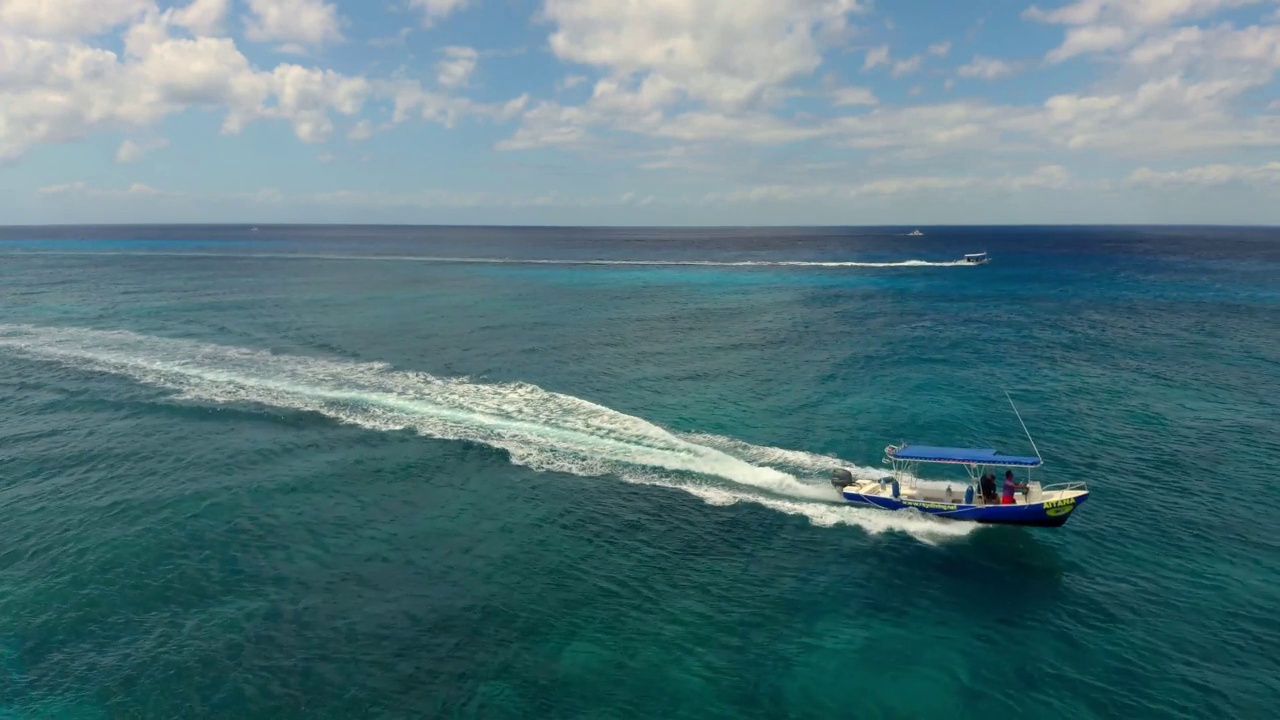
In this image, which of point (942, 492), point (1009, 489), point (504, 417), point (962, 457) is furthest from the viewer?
point (504, 417)

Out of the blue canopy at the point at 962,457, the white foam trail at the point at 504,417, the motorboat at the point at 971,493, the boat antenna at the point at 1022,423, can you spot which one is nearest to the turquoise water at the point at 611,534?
the white foam trail at the point at 504,417

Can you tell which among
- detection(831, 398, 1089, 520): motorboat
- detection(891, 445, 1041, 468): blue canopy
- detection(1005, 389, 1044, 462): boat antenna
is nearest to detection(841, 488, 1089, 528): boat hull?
detection(831, 398, 1089, 520): motorboat

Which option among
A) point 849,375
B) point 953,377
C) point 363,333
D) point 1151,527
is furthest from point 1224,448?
point 363,333

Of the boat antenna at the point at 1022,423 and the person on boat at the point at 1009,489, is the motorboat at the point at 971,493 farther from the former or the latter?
the boat antenna at the point at 1022,423

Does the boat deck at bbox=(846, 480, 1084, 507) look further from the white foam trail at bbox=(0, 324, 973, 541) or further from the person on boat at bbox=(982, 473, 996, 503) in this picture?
the white foam trail at bbox=(0, 324, 973, 541)

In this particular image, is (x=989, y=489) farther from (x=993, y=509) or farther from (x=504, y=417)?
Answer: (x=504, y=417)

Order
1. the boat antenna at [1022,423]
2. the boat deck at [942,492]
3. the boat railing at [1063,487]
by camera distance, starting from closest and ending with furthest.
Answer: the boat deck at [942,492] → the boat railing at [1063,487] → the boat antenna at [1022,423]

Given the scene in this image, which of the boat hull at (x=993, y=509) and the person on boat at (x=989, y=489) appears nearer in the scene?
the boat hull at (x=993, y=509)

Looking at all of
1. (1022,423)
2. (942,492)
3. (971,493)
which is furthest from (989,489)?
(1022,423)
